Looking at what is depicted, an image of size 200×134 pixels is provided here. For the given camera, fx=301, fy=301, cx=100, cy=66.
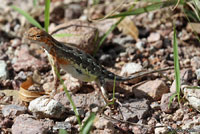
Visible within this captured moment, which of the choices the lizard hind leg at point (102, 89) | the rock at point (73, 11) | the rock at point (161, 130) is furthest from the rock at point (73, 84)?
the rock at point (73, 11)

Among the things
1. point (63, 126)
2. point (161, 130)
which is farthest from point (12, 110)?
point (161, 130)

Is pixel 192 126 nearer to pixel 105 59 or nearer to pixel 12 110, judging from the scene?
pixel 105 59

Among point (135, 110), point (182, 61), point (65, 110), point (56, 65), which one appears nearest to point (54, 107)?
point (65, 110)

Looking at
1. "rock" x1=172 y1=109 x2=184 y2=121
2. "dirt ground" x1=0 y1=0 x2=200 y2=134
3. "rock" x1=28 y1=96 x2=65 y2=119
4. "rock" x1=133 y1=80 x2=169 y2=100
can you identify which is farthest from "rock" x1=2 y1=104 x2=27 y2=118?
"rock" x1=172 y1=109 x2=184 y2=121

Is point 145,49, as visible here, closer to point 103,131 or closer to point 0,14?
point 103,131

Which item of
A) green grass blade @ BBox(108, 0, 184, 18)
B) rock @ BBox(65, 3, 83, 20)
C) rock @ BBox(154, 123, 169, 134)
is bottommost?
rock @ BBox(154, 123, 169, 134)

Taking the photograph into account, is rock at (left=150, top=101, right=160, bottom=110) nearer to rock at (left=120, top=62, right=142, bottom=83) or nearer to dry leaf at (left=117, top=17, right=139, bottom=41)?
rock at (left=120, top=62, right=142, bottom=83)

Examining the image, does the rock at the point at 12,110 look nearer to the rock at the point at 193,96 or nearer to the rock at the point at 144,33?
the rock at the point at 193,96
